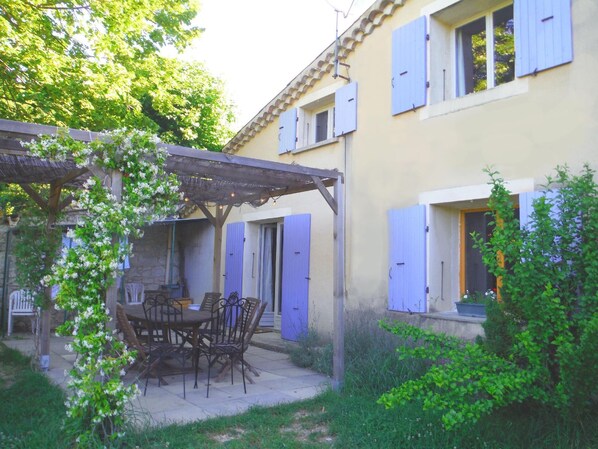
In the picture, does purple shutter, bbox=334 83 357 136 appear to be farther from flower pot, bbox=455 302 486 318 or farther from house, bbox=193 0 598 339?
flower pot, bbox=455 302 486 318

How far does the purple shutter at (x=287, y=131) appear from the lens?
866 centimetres

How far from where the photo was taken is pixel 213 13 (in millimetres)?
10062

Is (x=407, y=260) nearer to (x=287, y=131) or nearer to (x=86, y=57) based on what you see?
(x=287, y=131)

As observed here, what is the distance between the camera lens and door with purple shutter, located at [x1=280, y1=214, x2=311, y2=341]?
26.2 feet

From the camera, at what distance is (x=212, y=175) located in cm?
556

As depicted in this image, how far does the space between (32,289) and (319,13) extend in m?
5.83

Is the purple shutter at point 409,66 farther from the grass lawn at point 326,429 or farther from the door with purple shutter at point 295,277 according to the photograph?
the grass lawn at point 326,429

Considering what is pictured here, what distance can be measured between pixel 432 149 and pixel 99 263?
13.7ft

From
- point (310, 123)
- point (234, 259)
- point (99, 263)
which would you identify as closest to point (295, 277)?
point (234, 259)

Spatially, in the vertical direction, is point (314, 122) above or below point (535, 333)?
above

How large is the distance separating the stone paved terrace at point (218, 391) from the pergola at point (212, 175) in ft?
Answer: 1.81

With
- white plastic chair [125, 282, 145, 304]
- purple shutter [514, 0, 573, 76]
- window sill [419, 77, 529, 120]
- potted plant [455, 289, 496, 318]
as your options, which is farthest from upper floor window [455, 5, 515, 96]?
white plastic chair [125, 282, 145, 304]

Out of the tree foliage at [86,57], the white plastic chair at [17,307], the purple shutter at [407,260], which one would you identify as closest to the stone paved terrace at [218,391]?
the purple shutter at [407,260]

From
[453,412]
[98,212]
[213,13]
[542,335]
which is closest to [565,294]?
[542,335]
